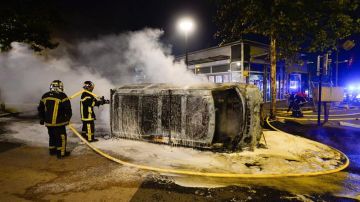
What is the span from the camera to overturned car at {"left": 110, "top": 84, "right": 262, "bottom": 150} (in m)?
6.29

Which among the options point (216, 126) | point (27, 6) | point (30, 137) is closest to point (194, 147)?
point (216, 126)

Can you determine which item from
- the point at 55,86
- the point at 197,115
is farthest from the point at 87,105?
the point at 197,115

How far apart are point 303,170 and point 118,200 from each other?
378 cm

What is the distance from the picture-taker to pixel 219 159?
5.89 metres

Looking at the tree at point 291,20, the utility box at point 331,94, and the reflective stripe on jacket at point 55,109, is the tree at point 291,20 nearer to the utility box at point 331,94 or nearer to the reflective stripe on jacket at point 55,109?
the utility box at point 331,94

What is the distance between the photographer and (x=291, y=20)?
11.9 meters

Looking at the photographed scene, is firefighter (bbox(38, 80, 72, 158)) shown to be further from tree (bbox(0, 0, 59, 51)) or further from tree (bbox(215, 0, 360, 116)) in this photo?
tree (bbox(215, 0, 360, 116))

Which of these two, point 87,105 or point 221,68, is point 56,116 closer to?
point 87,105

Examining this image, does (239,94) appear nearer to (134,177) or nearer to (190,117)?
(190,117)

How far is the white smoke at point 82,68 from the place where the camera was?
592 inches

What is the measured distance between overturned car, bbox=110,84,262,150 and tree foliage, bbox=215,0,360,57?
7049mm

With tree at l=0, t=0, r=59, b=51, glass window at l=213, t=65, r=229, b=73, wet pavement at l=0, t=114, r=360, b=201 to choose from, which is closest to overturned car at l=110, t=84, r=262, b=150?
wet pavement at l=0, t=114, r=360, b=201

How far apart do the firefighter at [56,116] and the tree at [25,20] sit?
30.5ft

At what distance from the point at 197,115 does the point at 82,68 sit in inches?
616
